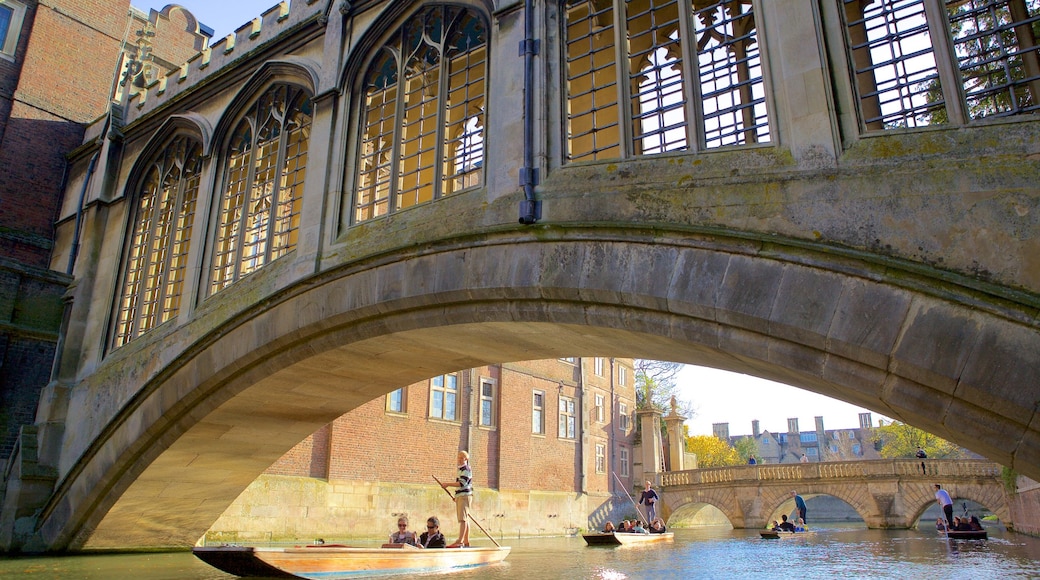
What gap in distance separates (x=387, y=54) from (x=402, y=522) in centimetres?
630

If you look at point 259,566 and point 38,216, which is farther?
point 38,216

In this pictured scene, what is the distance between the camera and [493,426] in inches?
888

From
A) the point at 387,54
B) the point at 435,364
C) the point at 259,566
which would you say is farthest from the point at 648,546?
the point at 387,54

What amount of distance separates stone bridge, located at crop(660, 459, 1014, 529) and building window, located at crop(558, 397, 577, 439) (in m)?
7.37

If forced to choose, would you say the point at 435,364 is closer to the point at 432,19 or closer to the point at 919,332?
the point at 432,19

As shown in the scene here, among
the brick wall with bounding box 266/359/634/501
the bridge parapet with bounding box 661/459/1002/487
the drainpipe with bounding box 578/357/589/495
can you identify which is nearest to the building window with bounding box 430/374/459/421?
the brick wall with bounding box 266/359/634/501

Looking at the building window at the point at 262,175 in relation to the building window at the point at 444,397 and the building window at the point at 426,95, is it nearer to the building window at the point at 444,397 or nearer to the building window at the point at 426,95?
the building window at the point at 426,95

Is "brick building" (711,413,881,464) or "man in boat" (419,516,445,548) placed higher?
"brick building" (711,413,881,464)

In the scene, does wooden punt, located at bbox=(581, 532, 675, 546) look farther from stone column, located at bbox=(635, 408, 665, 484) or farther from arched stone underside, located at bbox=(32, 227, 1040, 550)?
stone column, located at bbox=(635, 408, 665, 484)

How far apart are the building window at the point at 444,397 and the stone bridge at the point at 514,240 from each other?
25.0 ft

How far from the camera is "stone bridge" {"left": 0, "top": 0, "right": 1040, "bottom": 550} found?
16.2 ft

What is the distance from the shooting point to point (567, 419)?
26688 mm

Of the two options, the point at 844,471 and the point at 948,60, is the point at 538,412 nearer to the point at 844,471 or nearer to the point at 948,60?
the point at 844,471

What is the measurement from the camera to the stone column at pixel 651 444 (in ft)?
106
